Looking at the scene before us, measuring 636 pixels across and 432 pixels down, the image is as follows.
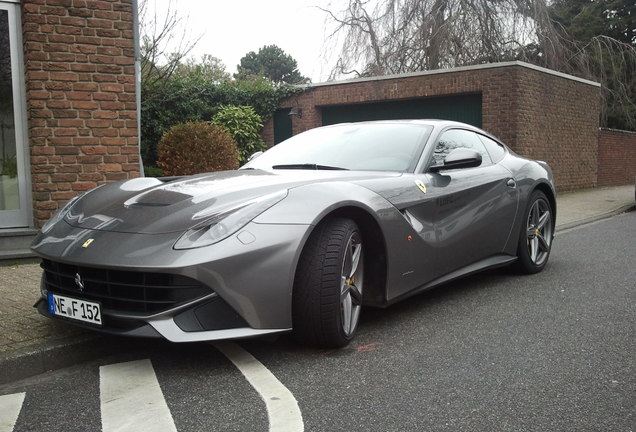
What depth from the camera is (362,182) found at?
372 cm

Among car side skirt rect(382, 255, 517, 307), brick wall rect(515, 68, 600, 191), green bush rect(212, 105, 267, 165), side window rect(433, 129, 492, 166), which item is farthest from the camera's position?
green bush rect(212, 105, 267, 165)

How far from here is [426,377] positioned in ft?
10.0

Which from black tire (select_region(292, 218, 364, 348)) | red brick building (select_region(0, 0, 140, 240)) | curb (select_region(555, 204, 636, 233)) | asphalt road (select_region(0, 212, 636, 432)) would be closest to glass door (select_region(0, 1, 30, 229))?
red brick building (select_region(0, 0, 140, 240))

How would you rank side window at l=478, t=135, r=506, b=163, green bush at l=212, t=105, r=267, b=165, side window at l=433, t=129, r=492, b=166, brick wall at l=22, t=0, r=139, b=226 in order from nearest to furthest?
1. side window at l=433, t=129, r=492, b=166
2. side window at l=478, t=135, r=506, b=163
3. brick wall at l=22, t=0, r=139, b=226
4. green bush at l=212, t=105, r=267, b=165

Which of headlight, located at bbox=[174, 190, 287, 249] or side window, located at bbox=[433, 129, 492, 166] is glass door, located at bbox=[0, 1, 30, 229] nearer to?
headlight, located at bbox=[174, 190, 287, 249]

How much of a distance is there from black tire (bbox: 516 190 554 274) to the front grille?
11.0ft

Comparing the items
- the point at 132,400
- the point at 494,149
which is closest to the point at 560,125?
the point at 494,149

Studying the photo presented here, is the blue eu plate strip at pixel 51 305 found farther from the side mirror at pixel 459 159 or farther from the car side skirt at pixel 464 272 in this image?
the side mirror at pixel 459 159

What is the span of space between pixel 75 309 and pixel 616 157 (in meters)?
21.2

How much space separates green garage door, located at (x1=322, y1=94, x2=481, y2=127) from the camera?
48.6ft

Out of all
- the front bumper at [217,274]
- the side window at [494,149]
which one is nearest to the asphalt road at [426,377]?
the front bumper at [217,274]

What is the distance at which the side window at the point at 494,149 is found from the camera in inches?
208

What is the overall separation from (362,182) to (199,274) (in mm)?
1284

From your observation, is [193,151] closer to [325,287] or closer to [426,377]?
[325,287]
